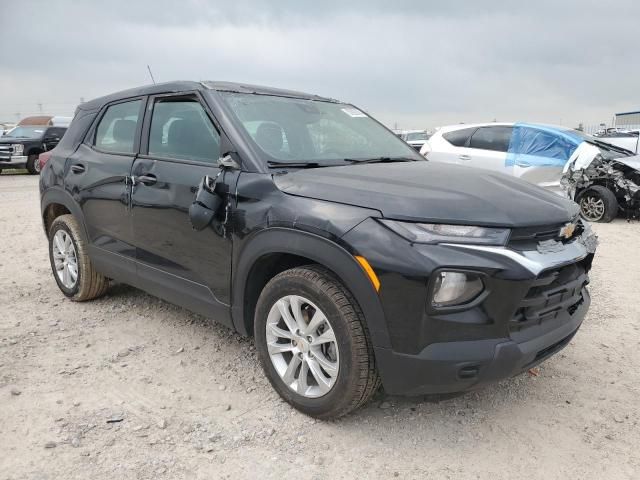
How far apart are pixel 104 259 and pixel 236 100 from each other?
1.66 m

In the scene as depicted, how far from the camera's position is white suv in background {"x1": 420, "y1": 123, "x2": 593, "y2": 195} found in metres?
8.27

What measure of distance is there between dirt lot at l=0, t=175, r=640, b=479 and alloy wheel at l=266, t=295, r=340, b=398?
21 centimetres

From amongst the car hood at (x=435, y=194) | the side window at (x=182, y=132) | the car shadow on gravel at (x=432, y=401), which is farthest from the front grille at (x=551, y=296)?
the side window at (x=182, y=132)

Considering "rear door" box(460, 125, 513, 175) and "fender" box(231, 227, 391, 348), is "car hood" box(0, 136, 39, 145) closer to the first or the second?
"rear door" box(460, 125, 513, 175)

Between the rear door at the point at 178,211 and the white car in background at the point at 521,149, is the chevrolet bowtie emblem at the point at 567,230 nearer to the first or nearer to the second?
the rear door at the point at 178,211

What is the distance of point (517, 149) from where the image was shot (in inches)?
335

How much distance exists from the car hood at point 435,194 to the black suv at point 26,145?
1647cm

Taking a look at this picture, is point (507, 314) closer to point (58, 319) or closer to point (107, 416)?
point (107, 416)

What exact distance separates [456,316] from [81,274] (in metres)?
3.24

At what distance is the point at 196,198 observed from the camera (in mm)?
2805

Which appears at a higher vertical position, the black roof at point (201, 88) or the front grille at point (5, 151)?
the black roof at point (201, 88)

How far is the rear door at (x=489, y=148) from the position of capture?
A: 8.53 m

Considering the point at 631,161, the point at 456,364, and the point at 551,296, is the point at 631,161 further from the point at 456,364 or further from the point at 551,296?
the point at 456,364

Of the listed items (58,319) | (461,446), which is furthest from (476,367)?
(58,319)
